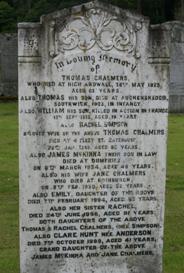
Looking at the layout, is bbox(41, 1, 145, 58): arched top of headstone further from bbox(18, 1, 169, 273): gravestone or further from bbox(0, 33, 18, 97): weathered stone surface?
bbox(0, 33, 18, 97): weathered stone surface

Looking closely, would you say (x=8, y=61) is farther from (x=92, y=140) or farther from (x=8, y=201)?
(x=92, y=140)

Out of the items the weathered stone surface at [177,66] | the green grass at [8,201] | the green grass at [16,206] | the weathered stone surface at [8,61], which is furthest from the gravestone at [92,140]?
the weathered stone surface at [8,61]

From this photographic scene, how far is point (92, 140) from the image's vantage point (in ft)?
20.1

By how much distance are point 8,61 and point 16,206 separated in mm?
17334

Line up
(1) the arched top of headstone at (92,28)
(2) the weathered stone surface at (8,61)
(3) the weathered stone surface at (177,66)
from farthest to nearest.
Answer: (2) the weathered stone surface at (8,61), (3) the weathered stone surface at (177,66), (1) the arched top of headstone at (92,28)

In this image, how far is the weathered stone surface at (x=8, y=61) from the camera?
26203 mm

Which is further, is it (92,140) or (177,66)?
(177,66)

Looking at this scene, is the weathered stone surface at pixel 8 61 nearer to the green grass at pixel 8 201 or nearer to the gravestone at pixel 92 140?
the green grass at pixel 8 201

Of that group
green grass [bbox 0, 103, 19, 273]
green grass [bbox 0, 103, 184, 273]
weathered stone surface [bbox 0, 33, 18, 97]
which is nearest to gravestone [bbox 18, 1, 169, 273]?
green grass [bbox 0, 103, 184, 273]

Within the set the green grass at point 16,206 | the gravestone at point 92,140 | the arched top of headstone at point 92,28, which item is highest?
the arched top of headstone at point 92,28

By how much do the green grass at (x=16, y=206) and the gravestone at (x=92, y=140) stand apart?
116 cm

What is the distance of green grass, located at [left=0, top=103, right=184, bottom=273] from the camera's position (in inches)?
Result: 298

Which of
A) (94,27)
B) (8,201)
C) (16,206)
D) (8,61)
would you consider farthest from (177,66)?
(94,27)

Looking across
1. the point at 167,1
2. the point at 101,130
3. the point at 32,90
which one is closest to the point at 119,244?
the point at 101,130
